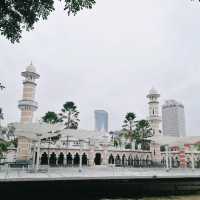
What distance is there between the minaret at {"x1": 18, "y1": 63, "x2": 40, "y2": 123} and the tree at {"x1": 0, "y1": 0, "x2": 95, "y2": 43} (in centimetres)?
3521

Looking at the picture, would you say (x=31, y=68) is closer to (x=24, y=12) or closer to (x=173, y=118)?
(x=24, y=12)

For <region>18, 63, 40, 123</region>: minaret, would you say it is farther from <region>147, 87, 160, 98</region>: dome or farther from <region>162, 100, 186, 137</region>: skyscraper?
<region>162, 100, 186, 137</region>: skyscraper

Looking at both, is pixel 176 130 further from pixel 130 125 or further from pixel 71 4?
pixel 71 4

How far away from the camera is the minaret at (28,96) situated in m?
39.9

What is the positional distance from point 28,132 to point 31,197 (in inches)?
447

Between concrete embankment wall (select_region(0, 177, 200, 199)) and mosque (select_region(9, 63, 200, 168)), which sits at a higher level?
mosque (select_region(9, 63, 200, 168))

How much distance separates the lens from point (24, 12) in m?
5.77

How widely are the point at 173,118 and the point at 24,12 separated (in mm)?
140229

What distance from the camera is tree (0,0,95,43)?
5.33 meters

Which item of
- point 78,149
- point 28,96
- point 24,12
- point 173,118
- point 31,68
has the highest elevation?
point 173,118

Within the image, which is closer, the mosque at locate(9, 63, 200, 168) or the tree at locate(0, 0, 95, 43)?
the tree at locate(0, 0, 95, 43)

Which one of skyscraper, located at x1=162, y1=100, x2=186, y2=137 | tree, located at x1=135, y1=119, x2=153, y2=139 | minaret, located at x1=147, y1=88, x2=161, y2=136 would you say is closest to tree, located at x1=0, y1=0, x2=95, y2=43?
tree, located at x1=135, y1=119, x2=153, y2=139

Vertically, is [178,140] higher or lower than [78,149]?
higher

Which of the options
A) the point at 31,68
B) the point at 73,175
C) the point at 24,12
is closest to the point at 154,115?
the point at 31,68
